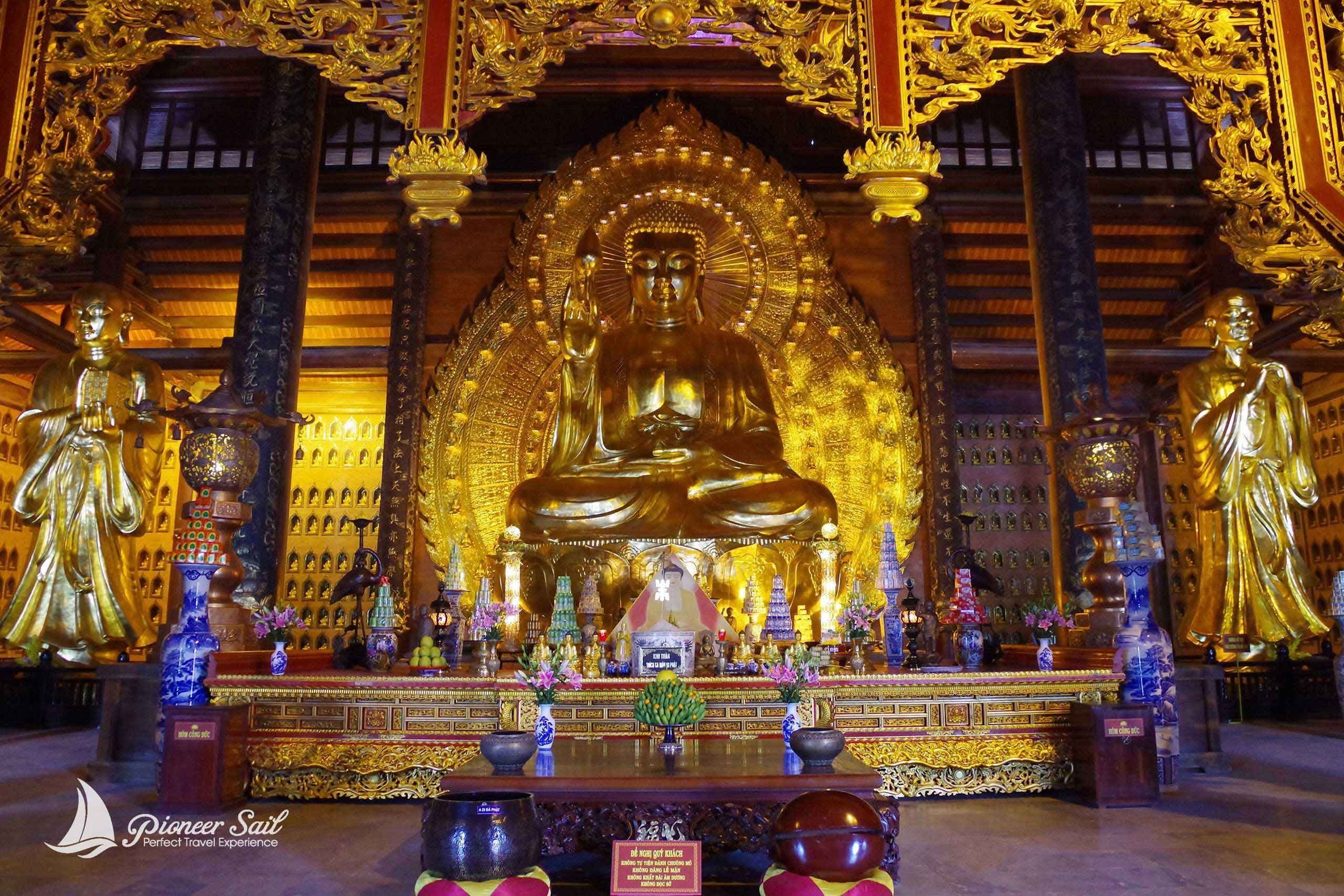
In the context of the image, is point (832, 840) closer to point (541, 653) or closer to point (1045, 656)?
point (541, 653)

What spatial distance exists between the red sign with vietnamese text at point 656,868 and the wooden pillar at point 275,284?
14.3 ft

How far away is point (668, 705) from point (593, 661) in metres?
1.73

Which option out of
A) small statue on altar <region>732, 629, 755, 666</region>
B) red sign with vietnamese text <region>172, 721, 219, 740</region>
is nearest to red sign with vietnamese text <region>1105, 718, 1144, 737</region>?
small statue on altar <region>732, 629, 755, 666</region>

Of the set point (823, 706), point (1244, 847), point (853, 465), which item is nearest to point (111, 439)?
point (823, 706)

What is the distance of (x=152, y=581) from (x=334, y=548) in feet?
6.41

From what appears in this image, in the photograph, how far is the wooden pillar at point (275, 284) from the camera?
673 centimetres

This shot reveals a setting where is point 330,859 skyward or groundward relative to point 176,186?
groundward

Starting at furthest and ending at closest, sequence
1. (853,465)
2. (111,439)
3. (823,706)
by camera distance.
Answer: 1. (853,465)
2. (111,439)
3. (823,706)

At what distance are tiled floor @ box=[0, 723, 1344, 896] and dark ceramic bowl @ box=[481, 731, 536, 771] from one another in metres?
0.52

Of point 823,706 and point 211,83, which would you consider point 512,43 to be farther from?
point 211,83

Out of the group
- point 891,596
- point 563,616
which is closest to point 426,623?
point 563,616

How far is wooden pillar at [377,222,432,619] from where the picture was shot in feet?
26.1

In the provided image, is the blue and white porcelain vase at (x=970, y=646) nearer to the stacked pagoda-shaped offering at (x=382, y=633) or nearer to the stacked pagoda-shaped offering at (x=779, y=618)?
the stacked pagoda-shaped offering at (x=779, y=618)

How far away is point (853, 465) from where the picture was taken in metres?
8.40
